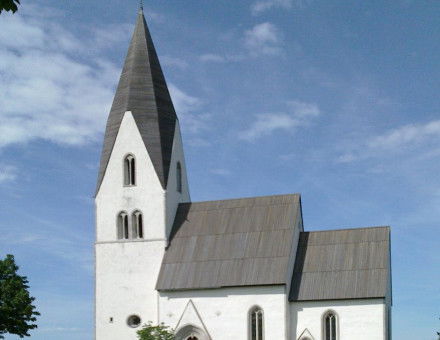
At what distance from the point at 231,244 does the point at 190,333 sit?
207 inches

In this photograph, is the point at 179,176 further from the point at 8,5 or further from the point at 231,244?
the point at 8,5

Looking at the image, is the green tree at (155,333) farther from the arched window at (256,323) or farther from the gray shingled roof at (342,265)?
the gray shingled roof at (342,265)

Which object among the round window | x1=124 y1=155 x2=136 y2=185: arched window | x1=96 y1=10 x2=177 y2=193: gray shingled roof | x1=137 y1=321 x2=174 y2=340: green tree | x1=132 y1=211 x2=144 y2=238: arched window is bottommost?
x1=137 y1=321 x2=174 y2=340: green tree

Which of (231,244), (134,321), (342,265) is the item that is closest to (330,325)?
(342,265)

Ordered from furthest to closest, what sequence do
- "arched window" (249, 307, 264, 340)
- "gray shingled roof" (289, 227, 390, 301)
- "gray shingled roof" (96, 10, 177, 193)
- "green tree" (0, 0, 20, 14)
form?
"gray shingled roof" (96, 10, 177, 193), "arched window" (249, 307, 264, 340), "gray shingled roof" (289, 227, 390, 301), "green tree" (0, 0, 20, 14)

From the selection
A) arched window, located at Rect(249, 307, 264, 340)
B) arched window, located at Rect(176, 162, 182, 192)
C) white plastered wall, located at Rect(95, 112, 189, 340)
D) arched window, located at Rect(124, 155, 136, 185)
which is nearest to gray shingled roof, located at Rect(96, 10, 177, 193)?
white plastered wall, located at Rect(95, 112, 189, 340)

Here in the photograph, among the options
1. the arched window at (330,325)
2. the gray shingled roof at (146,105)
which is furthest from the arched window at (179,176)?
the arched window at (330,325)

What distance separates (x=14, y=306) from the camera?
40906 mm

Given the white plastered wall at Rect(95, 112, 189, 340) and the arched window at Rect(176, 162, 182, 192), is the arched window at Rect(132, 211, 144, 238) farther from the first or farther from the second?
the arched window at Rect(176, 162, 182, 192)

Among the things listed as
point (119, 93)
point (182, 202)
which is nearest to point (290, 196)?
point (182, 202)

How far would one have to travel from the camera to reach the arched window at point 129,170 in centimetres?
4038

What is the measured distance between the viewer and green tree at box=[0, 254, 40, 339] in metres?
40.6

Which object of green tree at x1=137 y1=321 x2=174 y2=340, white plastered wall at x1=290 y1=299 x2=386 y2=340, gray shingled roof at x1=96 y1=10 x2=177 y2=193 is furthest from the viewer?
gray shingled roof at x1=96 y1=10 x2=177 y2=193

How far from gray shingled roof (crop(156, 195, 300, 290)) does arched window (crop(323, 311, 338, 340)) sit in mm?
2929
